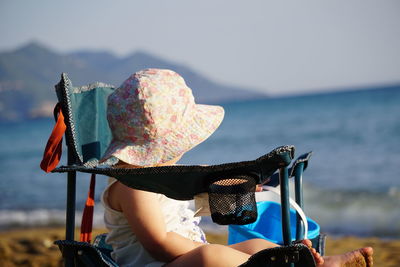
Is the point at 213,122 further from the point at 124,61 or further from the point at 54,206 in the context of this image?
the point at 124,61

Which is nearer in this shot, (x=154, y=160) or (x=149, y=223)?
(x=149, y=223)

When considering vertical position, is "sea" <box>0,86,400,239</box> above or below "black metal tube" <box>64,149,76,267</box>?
below

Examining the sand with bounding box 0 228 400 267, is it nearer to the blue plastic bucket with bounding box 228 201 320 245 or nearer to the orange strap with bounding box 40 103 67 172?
the blue plastic bucket with bounding box 228 201 320 245

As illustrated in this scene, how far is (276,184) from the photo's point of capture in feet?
7.41

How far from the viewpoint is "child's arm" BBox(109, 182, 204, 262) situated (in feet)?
6.07

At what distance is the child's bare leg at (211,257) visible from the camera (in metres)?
1.76

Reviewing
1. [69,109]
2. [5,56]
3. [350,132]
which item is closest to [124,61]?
[5,56]

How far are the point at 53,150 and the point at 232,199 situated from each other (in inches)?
30.9

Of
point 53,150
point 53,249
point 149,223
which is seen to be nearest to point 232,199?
point 149,223

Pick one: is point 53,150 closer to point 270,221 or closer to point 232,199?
point 232,199

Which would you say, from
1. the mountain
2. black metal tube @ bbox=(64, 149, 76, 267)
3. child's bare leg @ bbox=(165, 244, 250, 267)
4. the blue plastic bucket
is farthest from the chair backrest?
the mountain

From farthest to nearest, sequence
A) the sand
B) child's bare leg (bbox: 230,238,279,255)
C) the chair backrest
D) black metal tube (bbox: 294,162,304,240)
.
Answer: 1. the sand
2. the chair backrest
3. black metal tube (bbox: 294,162,304,240)
4. child's bare leg (bbox: 230,238,279,255)

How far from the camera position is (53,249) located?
15.2 feet

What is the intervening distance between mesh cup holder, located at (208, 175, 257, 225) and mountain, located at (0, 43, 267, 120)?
39.6 meters
